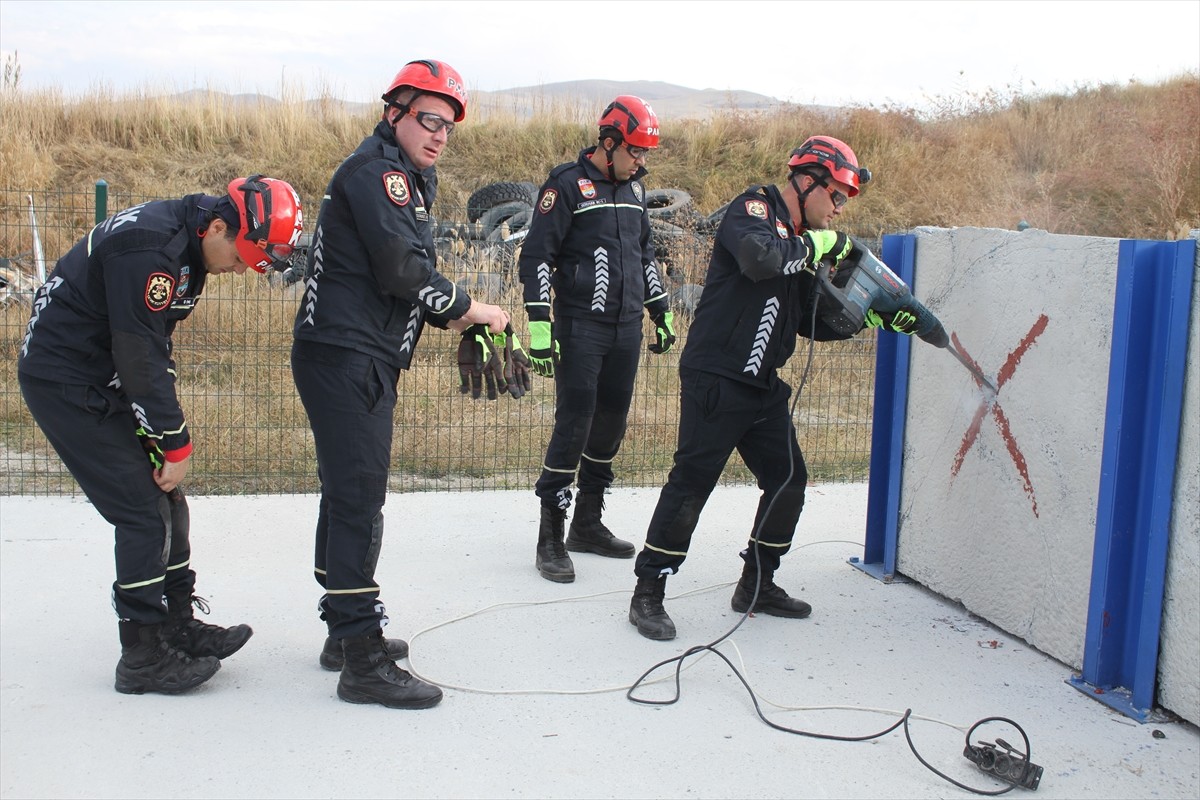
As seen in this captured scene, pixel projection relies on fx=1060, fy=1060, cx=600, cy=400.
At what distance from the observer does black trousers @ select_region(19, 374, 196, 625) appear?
3.57 meters

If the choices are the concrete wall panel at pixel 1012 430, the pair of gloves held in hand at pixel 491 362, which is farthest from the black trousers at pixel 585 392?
the concrete wall panel at pixel 1012 430

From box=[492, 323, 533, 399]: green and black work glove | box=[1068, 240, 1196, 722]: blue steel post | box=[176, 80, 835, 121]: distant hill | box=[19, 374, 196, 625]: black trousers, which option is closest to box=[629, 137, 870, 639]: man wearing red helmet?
box=[492, 323, 533, 399]: green and black work glove

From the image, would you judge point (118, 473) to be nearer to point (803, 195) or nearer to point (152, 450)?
point (152, 450)

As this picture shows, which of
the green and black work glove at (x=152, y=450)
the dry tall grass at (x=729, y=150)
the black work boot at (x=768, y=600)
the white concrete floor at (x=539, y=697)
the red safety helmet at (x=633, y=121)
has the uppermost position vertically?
the dry tall grass at (x=729, y=150)

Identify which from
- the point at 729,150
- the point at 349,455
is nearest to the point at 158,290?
the point at 349,455

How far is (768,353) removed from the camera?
4.23m

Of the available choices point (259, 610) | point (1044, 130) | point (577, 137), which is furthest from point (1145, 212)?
point (259, 610)

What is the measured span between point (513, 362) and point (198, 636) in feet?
5.17

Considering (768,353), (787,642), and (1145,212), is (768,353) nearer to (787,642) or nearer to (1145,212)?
(787,642)

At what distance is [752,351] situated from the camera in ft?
13.8

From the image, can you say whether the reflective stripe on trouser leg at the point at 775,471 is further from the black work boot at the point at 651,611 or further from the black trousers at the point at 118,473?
the black trousers at the point at 118,473

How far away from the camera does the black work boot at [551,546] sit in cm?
512

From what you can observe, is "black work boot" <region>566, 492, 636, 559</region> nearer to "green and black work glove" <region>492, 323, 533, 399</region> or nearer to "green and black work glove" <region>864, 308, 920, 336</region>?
"green and black work glove" <region>492, 323, 533, 399</region>

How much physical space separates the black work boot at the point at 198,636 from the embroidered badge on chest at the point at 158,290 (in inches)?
46.3
